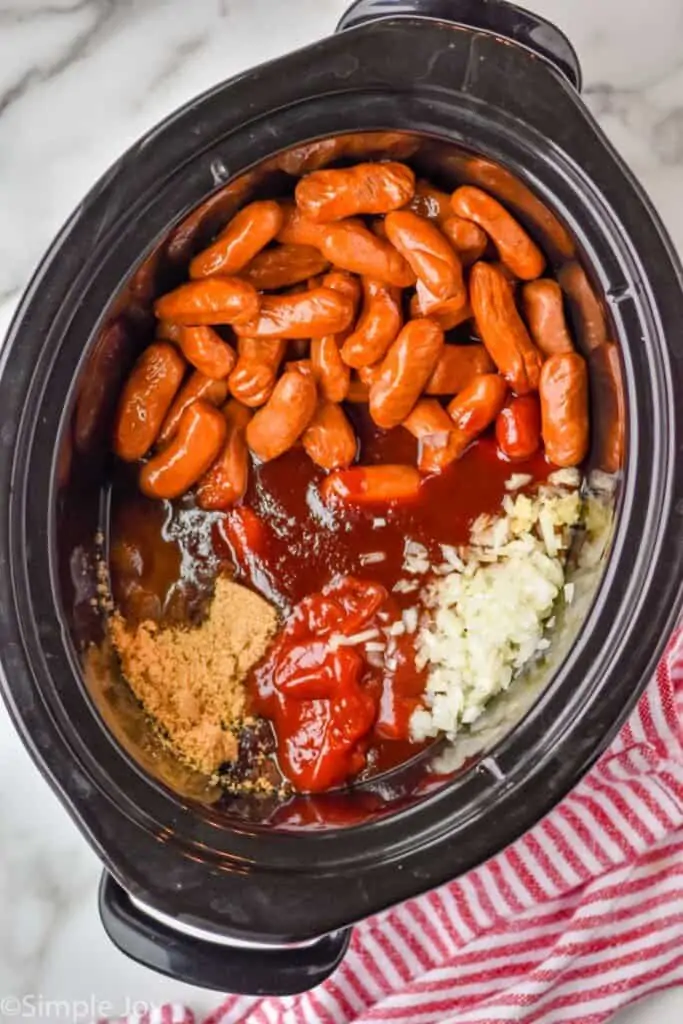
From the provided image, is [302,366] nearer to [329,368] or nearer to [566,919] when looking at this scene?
[329,368]

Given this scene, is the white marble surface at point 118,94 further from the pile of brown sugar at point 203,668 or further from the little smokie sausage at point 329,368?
the little smokie sausage at point 329,368

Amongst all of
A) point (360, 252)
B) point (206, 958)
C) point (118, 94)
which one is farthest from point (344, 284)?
point (206, 958)

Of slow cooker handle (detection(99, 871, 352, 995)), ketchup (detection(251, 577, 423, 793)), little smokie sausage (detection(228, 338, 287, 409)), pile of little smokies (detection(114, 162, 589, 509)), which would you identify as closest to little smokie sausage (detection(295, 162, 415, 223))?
pile of little smokies (detection(114, 162, 589, 509))

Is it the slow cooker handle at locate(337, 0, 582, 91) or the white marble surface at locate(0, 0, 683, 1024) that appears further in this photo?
the white marble surface at locate(0, 0, 683, 1024)

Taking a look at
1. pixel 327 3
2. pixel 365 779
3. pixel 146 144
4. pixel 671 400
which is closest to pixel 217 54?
pixel 327 3

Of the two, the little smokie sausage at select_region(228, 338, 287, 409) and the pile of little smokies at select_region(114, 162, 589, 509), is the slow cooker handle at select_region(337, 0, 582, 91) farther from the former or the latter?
Answer: the little smokie sausage at select_region(228, 338, 287, 409)

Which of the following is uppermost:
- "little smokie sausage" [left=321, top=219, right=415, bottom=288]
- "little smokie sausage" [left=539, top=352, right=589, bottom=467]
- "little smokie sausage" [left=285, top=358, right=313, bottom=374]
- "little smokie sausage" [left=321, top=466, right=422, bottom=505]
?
"little smokie sausage" [left=321, top=219, right=415, bottom=288]

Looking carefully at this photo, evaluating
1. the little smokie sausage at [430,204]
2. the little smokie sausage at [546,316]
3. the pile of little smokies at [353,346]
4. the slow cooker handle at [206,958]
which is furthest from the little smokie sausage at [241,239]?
the slow cooker handle at [206,958]
